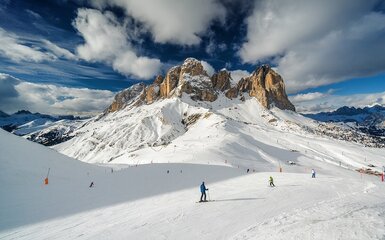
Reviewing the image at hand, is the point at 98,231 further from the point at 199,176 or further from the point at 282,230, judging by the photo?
the point at 199,176

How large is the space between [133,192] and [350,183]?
2460cm

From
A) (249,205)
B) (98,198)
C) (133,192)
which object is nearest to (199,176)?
(133,192)

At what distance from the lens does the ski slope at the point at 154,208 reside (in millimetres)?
13883

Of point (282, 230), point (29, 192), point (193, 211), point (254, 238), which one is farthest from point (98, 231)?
point (29, 192)

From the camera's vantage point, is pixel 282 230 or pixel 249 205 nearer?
pixel 282 230

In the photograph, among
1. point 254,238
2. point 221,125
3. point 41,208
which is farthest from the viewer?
point 221,125

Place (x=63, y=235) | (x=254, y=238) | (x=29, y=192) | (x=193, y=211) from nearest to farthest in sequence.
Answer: (x=254, y=238) < (x=63, y=235) < (x=193, y=211) < (x=29, y=192)

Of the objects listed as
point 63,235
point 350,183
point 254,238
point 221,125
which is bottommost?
point 63,235

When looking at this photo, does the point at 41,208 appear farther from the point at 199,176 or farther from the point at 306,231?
the point at 199,176

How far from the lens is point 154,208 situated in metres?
21.0

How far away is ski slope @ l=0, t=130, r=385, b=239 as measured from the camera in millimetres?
13883

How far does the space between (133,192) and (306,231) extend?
2102 centimetres

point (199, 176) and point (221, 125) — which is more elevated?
point (221, 125)

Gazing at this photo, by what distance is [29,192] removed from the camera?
2475cm
